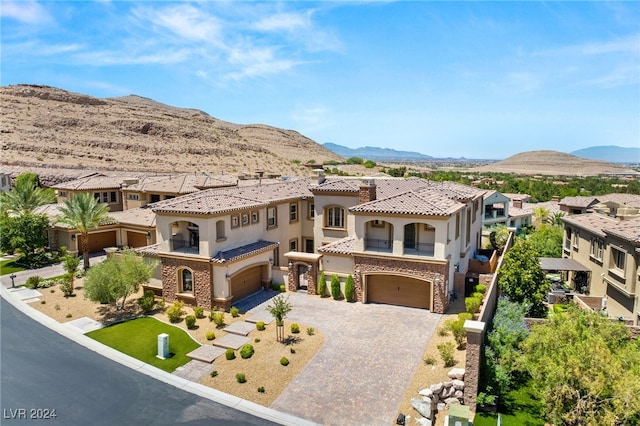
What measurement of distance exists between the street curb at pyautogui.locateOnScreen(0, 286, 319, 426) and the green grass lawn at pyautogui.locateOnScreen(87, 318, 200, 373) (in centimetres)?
37

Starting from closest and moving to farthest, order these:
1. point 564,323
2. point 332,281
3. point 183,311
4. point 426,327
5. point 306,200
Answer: point 564,323
point 426,327
point 183,311
point 332,281
point 306,200

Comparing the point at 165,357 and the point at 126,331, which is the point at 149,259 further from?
the point at 165,357

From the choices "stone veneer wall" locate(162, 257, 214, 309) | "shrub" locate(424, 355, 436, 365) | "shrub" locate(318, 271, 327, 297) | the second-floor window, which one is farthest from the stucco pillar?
the second-floor window

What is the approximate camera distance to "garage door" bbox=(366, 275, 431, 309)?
25.6 metres

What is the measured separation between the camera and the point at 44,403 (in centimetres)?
1623

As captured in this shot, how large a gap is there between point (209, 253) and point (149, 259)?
5.14 m

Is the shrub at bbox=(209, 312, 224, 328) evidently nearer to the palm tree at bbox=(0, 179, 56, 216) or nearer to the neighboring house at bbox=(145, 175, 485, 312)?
the neighboring house at bbox=(145, 175, 485, 312)

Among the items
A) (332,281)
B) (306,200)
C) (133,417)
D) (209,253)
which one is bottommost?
(133,417)

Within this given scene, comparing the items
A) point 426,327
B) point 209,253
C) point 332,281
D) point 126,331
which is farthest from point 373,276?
point 126,331

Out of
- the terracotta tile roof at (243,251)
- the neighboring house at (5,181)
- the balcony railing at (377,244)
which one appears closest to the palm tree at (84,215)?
the terracotta tile roof at (243,251)

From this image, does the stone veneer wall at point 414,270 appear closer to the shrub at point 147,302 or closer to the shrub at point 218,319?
the shrub at point 218,319

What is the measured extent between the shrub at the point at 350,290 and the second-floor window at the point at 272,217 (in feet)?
27.2

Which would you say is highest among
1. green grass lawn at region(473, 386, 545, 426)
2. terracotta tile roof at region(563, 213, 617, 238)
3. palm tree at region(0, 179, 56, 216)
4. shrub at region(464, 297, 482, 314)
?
palm tree at region(0, 179, 56, 216)

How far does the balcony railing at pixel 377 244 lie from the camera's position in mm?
26719
